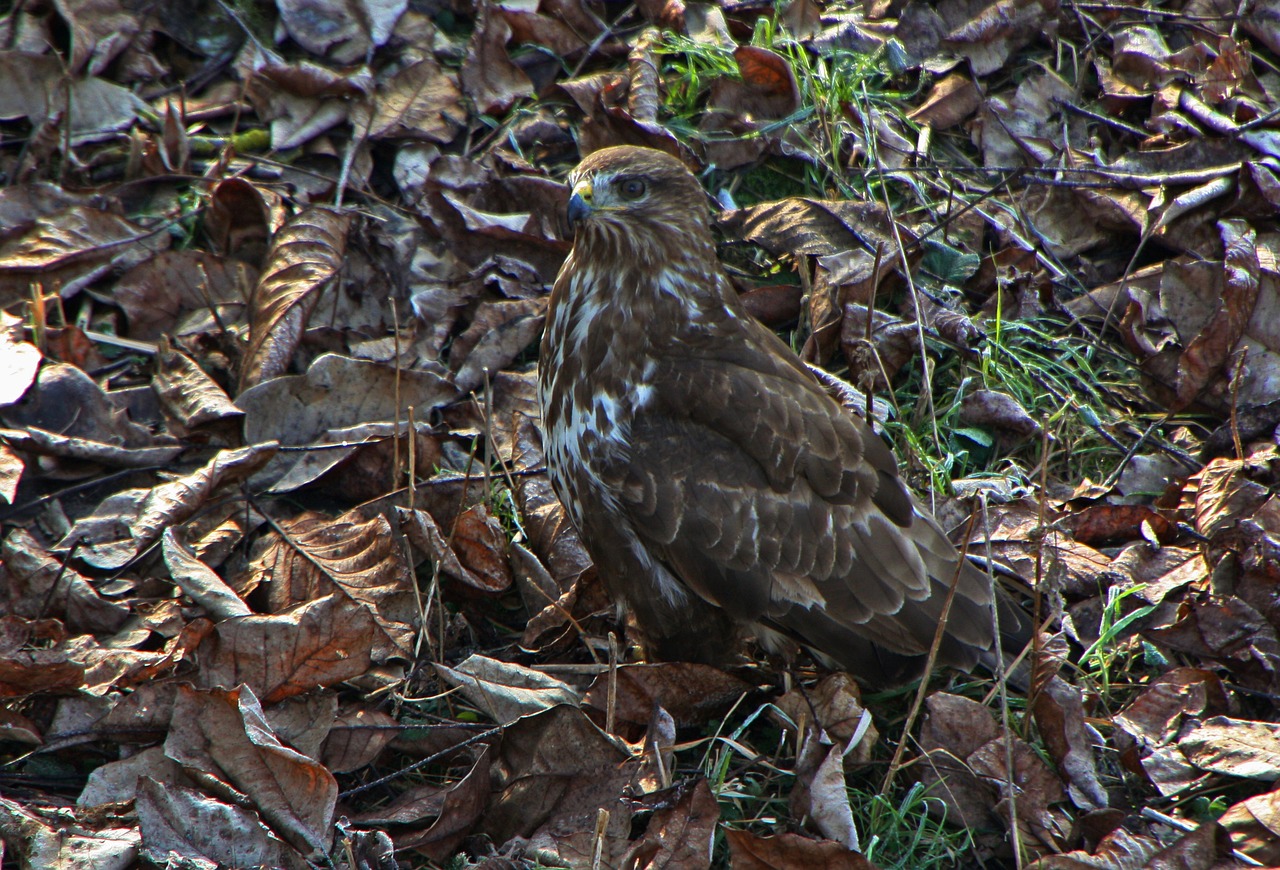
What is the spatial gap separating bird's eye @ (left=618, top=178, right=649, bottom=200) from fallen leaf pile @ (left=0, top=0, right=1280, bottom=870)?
81cm

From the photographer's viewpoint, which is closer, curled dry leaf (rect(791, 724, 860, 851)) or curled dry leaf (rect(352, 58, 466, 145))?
curled dry leaf (rect(791, 724, 860, 851))

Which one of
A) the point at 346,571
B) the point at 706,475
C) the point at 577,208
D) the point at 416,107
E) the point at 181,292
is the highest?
the point at 577,208

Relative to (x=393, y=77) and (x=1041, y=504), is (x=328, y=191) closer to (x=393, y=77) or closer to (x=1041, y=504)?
(x=393, y=77)

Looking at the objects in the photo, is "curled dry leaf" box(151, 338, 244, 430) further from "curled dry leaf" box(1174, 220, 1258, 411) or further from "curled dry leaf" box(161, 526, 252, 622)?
"curled dry leaf" box(1174, 220, 1258, 411)

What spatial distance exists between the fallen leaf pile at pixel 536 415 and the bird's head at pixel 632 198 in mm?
704

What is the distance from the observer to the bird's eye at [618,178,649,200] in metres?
3.52

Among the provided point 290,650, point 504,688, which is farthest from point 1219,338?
point 290,650

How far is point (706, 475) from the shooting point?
11.2 feet

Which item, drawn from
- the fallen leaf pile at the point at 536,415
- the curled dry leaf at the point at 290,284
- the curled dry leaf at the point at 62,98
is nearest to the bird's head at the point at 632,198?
the fallen leaf pile at the point at 536,415

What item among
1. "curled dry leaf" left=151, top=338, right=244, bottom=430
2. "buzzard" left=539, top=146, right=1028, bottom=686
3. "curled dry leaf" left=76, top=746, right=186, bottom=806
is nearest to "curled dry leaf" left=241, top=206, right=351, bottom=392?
"curled dry leaf" left=151, top=338, right=244, bottom=430

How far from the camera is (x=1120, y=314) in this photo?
4.72m

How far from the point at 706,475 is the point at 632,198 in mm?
856

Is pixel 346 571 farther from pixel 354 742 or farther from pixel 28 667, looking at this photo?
pixel 28 667

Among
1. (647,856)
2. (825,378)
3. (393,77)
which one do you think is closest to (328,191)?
(393,77)
